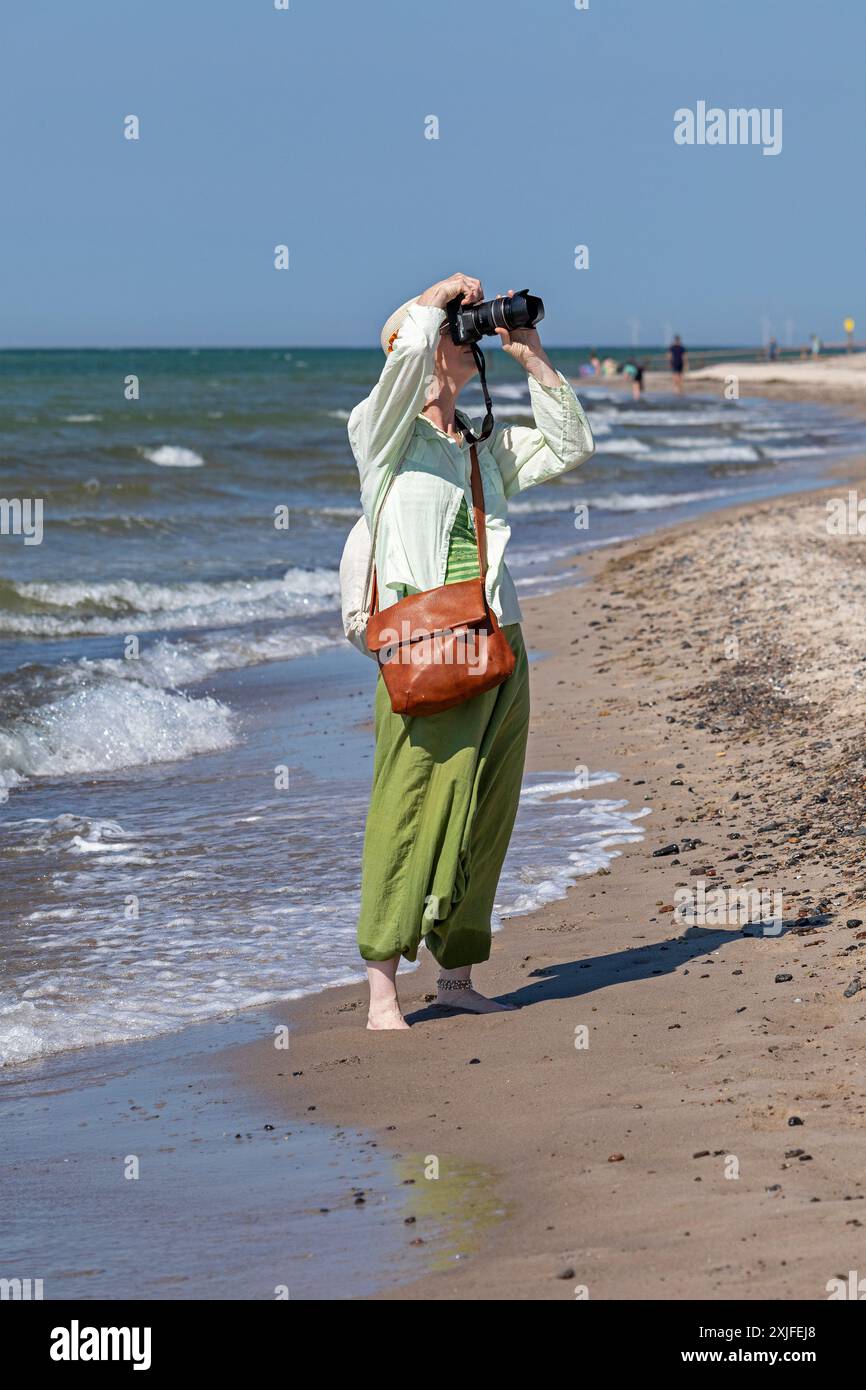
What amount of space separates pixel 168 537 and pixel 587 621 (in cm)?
780

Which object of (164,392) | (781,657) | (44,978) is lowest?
(44,978)

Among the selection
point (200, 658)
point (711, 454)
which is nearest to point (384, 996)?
point (200, 658)

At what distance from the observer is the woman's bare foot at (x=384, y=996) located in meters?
4.36

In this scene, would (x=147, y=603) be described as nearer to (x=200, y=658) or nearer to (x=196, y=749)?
(x=200, y=658)

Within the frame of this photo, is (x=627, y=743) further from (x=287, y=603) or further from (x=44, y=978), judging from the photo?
(x=287, y=603)

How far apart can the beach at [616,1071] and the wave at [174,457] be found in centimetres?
1812

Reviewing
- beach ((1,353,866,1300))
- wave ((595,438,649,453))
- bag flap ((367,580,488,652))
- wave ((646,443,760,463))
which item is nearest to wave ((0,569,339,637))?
beach ((1,353,866,1300))

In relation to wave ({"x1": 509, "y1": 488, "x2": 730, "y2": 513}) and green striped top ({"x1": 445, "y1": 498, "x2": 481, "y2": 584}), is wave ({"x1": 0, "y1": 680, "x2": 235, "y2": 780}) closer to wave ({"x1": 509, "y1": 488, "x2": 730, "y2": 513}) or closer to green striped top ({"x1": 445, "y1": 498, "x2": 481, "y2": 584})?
green striped top ({"x1": 445, "y1": 498, "x2": 481, "y2": 584})

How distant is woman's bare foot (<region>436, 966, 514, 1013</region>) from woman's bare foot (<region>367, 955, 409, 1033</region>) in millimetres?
186

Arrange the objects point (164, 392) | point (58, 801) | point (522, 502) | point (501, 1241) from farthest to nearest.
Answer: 1. point (164, 392)
2. point (522, 502)
3. point (58, 801)
4. point (501, 1241)

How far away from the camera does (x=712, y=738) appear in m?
7.38

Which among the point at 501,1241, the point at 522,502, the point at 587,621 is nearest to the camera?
the point at 501,1241

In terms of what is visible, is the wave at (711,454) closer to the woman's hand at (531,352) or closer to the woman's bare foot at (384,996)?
the woman's hand at (531,352)
